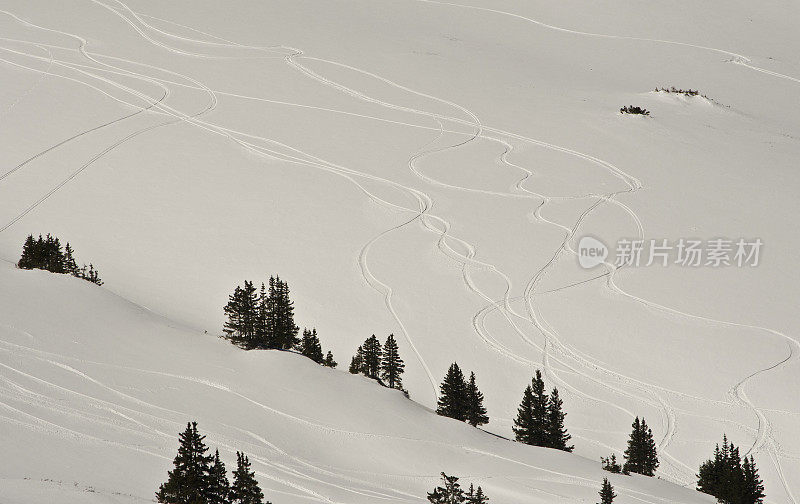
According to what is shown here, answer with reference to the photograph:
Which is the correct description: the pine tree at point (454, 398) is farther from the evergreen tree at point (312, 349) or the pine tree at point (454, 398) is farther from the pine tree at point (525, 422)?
the evergreen tree at point (312, 349)

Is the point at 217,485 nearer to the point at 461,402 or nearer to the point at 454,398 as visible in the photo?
the point at 454,398

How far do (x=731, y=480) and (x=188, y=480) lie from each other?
1286cm

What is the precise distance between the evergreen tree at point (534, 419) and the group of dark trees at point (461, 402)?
101cm

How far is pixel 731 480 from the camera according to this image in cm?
1919

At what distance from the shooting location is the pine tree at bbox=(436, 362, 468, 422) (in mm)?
21781

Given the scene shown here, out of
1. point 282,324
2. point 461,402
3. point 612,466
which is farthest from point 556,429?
point 282,324

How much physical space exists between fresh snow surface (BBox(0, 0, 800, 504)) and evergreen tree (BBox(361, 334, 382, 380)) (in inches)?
76.1

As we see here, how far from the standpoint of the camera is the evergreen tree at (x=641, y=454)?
20.4 meters

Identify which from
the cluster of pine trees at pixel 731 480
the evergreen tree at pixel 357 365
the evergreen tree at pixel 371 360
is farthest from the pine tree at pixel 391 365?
the cluster of pine trees at pixel 731 480

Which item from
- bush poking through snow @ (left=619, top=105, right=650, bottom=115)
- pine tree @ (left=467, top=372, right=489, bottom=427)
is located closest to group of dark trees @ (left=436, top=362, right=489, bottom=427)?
pine tree @ (left=467, top=372, right=489, bottom=427)

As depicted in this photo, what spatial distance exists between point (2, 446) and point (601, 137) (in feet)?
125

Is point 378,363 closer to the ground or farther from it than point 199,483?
farther from it

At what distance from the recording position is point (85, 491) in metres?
12.0

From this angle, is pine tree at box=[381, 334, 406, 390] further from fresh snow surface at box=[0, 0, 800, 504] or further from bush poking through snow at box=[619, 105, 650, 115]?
bush poking through snow at box=[619, 105, 650, 115]
